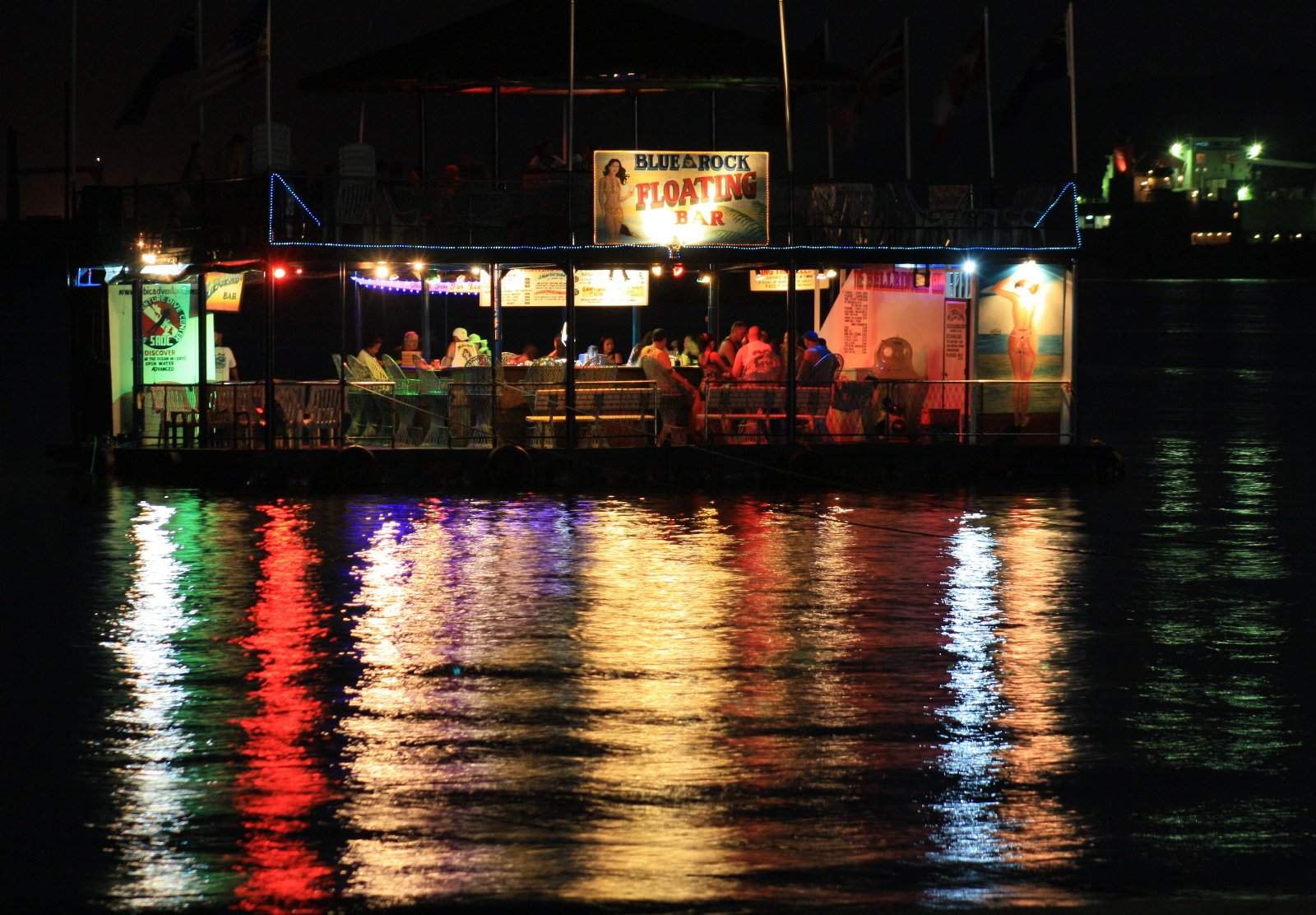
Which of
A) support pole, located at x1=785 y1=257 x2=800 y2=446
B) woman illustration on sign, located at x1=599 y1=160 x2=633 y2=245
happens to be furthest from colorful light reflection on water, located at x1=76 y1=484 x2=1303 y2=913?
woman illustration on sign, located at x1=599 y1=160 x2=633 y2=245

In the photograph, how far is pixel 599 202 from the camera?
1049 inches

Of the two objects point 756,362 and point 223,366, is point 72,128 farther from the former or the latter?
point 756,362

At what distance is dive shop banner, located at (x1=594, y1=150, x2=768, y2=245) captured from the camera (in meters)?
26.6

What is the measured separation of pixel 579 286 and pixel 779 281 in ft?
11.6

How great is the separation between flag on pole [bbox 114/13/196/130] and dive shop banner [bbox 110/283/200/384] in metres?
2.91

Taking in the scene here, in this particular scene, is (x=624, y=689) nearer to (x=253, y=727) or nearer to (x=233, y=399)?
(x=253, y=727)

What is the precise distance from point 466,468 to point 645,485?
8.20 ft

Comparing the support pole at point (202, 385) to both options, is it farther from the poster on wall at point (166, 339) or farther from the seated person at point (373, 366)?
the seated person at point (373, 366)

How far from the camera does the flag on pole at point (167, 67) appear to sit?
26.3 m

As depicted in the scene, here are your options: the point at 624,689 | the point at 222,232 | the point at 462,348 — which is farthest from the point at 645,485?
the point at 624,689

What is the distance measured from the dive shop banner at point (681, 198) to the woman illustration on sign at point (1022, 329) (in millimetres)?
3913

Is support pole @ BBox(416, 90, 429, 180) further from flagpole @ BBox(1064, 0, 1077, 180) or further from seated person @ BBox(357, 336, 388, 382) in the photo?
flagpole @ BBox(1064, 0, 1077, 180)

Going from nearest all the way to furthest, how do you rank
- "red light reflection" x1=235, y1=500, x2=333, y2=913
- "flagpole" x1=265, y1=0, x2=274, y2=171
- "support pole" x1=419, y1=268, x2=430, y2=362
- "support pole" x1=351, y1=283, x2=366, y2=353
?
1. "red light reflection" x1=235, y1=500, x2=333, y2=913
2. "flagpole" x1=265, y1=0, x2=274, y2=171
3. "support pole" x1=419, y1=268, x2=430, y2=362
4. "support pole" x1=351, y1=283, x2=366, y2=353

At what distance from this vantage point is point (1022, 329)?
2809cm
